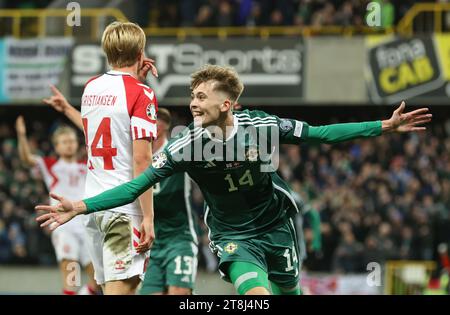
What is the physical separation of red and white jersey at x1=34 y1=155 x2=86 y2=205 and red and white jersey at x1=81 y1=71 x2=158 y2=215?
185 inches

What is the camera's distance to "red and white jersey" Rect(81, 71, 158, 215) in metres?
6.62

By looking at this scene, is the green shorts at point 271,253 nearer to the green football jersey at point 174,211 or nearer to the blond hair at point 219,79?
the blond hair at point 219,79

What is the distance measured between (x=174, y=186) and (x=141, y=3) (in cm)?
1418

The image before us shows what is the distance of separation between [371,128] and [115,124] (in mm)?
1698

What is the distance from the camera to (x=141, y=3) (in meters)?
22.4

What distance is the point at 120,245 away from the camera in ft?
22.0

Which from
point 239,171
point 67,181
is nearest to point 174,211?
point 239,171

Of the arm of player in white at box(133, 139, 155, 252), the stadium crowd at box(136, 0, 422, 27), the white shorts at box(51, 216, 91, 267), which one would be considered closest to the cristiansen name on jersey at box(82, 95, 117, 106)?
the arm of player in white at box(133, 139, 155, 252)

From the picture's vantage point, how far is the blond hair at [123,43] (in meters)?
6.60

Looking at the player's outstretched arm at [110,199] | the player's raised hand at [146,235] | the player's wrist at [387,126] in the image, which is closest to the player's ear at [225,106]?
the player's outstretched arm at [110,199]

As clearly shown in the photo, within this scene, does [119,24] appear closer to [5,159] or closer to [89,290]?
[89,290]

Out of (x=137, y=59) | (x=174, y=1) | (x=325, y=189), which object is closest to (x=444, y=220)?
(x=325, y=189)

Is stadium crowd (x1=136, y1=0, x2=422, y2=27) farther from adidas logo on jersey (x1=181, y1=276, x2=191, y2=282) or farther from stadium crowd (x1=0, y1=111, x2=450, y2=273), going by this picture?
adidas logo on jersey (x1=181, y1=276, x2=191, y2=282)

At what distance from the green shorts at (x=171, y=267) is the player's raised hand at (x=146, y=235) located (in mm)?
2127
